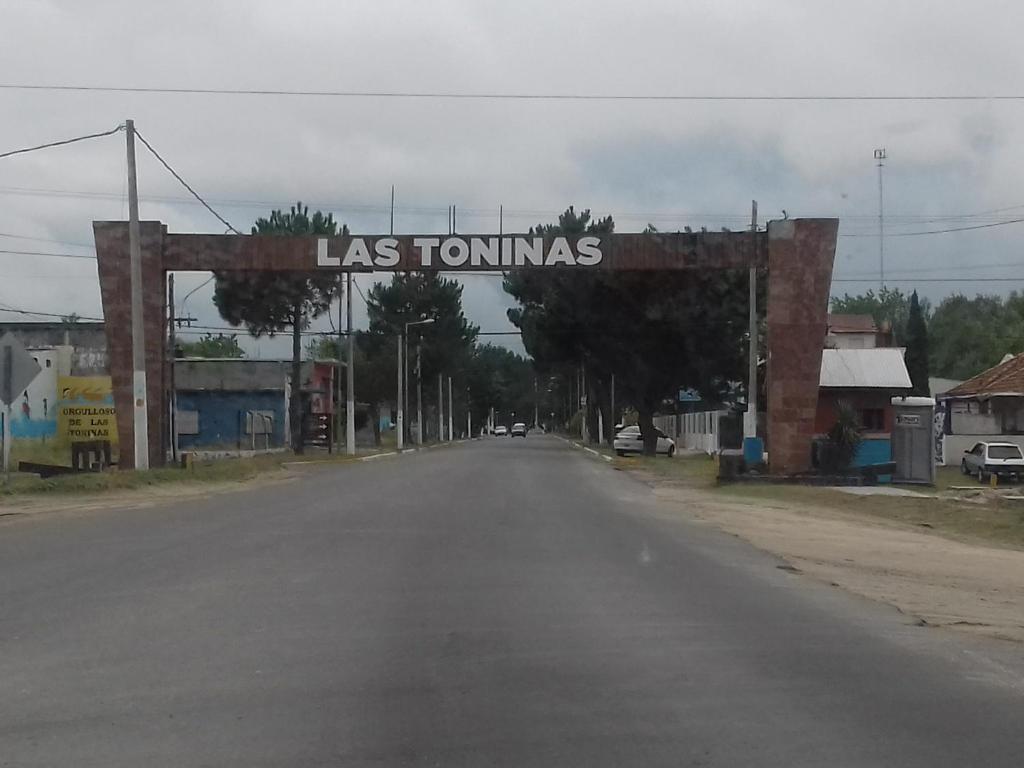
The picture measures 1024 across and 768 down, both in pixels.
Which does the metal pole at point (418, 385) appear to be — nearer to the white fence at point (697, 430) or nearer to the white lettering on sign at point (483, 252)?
the white fence at point (697, 430)

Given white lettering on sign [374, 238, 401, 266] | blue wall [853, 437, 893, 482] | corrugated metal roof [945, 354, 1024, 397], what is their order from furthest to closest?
corrugated metal roof [945, 354, 1024, 397]
blue wall [853, 437, 893, 482]
white lettering on sign [374, 238, 401, 266]

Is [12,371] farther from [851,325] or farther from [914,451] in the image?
[851,325]

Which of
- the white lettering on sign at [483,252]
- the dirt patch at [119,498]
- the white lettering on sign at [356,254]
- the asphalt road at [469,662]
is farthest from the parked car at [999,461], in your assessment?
the asphalt road at [469,662]

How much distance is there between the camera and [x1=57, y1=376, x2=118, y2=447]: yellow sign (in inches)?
1797

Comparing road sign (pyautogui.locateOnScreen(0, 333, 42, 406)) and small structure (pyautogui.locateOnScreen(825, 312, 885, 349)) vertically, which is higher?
small structure (pyautogui.locateOnScreen(825, 312, 885, 349))

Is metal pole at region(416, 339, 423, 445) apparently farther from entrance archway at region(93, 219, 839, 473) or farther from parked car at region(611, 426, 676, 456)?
entrance archway at region(93, 219, 839, 473)

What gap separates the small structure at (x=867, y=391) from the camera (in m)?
39.6

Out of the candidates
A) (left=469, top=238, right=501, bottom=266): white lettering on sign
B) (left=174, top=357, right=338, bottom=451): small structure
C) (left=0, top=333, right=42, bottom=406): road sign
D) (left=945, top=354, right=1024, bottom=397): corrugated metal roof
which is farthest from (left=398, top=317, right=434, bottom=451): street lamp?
(left=0, top=333, right=42, bottom=406): road sign

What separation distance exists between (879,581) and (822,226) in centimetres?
2425

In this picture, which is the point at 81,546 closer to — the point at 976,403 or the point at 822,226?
the point at 822,226

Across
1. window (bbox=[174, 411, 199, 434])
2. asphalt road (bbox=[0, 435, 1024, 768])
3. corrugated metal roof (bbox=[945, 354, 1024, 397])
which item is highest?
corrugated metal roof (bbox=[945, 354, 1024, 397])

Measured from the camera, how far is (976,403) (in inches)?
2140

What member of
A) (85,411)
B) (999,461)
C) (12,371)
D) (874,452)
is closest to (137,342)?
(12,371)

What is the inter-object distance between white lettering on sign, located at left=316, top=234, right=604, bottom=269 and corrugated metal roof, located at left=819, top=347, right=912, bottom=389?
861 centimetres
